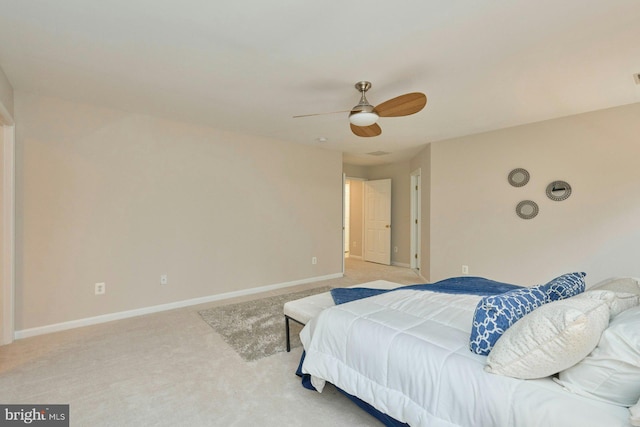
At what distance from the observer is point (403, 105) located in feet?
8.21

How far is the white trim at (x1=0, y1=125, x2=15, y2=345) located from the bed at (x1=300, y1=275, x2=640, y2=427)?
9.67ft

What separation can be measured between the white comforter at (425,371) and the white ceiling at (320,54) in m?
1.83

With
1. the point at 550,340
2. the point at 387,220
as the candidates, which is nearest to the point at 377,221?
the point at 387,220

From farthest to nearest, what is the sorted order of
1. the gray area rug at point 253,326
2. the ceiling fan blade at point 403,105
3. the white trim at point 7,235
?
the white trim at point 7,235 < the gray area rug at point 253,326 < the ceiling fan blade at point 403,105

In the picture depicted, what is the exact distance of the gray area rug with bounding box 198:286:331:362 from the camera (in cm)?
274

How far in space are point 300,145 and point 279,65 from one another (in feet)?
8.97

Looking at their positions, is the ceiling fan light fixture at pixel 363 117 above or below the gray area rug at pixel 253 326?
above

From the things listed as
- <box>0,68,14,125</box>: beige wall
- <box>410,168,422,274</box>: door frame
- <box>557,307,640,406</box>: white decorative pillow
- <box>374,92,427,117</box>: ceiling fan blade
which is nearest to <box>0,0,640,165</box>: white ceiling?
<box>0,68,14,125</box>: beige wall

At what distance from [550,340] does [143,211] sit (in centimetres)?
402

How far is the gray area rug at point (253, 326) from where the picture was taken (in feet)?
8.98

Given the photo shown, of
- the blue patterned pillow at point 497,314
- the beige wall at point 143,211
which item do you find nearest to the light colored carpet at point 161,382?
the beige wall at point 143,211

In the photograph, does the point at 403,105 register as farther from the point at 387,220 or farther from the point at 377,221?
the point at 377,221

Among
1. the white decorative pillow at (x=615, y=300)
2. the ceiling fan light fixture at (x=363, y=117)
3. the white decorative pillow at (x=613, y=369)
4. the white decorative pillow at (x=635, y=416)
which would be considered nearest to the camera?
the white decorative pillow at (x=635, y=416)

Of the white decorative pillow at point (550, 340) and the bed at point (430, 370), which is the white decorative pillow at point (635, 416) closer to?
the bed at point (430, 370)
